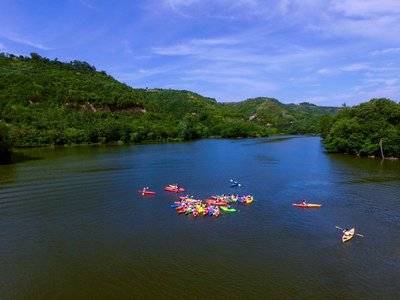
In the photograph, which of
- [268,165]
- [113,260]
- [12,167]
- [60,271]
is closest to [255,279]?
[113,260]

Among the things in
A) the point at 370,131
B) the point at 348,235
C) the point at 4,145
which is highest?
the point at 370,131

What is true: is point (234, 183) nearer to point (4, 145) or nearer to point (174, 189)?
point (174, 189)

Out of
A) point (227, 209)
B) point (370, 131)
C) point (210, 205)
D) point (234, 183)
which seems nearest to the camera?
point (227, 209)

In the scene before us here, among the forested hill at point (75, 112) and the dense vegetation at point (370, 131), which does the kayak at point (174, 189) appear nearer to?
the dense vegetation at point (370, 131)

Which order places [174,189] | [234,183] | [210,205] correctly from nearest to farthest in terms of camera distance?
[210,205] < [174,189] < [234,183]

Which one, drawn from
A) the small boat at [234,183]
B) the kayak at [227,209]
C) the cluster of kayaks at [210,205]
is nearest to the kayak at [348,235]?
the cluster of kayaks at [210,205]

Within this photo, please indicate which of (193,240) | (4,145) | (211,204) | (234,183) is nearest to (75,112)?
(4,145)
